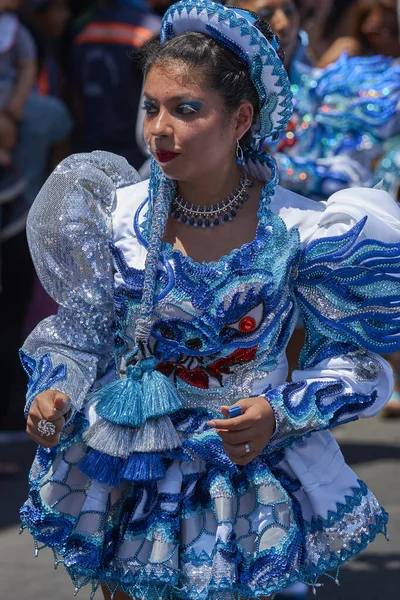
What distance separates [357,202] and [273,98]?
0.30 metres

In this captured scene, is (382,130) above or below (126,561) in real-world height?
above

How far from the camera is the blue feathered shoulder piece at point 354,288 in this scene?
282 centimetres

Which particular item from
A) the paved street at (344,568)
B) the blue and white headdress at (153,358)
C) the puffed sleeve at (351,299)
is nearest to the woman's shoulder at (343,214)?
the puffed sleeve at (351,299)

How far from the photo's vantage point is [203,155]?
9.11 feet

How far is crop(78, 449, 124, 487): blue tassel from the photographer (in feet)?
9.00

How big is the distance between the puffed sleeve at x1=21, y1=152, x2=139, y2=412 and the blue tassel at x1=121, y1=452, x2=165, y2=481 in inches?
8.6

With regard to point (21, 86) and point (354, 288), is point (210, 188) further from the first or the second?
point (21, 86)

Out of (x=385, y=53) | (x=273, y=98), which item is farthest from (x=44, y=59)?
→ (x=273, y=98)

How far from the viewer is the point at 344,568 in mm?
4727

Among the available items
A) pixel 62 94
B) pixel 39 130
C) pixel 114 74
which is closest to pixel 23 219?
pixel 39 130

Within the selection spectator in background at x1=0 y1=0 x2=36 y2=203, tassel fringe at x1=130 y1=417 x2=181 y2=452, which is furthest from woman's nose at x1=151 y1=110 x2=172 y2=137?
spectator in background at x1=0 y1=0 x2=36 y2=203

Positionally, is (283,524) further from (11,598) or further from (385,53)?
(385,53)

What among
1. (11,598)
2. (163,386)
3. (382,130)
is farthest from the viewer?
(382,130)

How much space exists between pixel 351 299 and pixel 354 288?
0.03m
